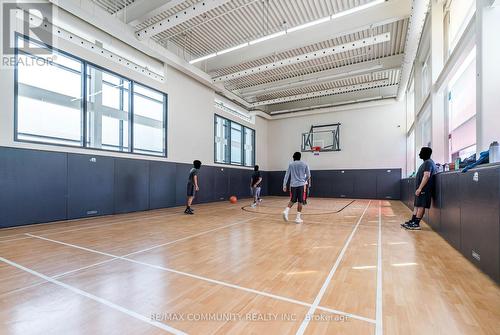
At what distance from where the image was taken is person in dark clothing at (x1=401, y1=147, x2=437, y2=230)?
499 centimetres

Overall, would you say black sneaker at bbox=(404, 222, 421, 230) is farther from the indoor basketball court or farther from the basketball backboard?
the basketball backboard

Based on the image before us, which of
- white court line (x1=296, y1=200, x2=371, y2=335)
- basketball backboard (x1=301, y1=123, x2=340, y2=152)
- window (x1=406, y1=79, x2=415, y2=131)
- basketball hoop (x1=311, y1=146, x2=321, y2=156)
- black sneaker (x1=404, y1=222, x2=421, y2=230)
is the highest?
window (x1=406, y1=79, x2=415, y2=131)

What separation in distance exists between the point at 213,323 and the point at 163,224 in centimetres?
444

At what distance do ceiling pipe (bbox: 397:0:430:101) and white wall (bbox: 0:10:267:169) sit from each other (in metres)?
7.68

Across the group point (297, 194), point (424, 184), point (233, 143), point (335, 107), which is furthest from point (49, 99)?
point (335, 107)

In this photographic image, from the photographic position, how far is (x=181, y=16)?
6.48m

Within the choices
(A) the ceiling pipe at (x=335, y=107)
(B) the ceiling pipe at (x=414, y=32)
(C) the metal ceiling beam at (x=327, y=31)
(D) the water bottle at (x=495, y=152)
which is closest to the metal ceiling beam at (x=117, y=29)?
(C) the metal ceiling beam at (x=327, y=31)

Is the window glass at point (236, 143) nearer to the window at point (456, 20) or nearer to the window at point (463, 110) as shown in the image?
the window at point (463, 110)

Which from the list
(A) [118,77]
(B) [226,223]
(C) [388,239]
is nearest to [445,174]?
(C) [388,239]

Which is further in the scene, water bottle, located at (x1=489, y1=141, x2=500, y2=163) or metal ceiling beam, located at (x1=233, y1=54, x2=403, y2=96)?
metal ceiling beam, located at (x1=233, y1=54, x2=403, y2=96)

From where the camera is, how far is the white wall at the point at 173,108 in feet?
18.0

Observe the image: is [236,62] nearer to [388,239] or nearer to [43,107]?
[43,107]

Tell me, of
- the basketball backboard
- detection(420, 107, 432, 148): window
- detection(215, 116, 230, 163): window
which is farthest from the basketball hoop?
detection(420, 107, 432, 148): window

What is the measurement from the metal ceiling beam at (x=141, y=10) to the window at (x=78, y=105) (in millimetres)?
1659
